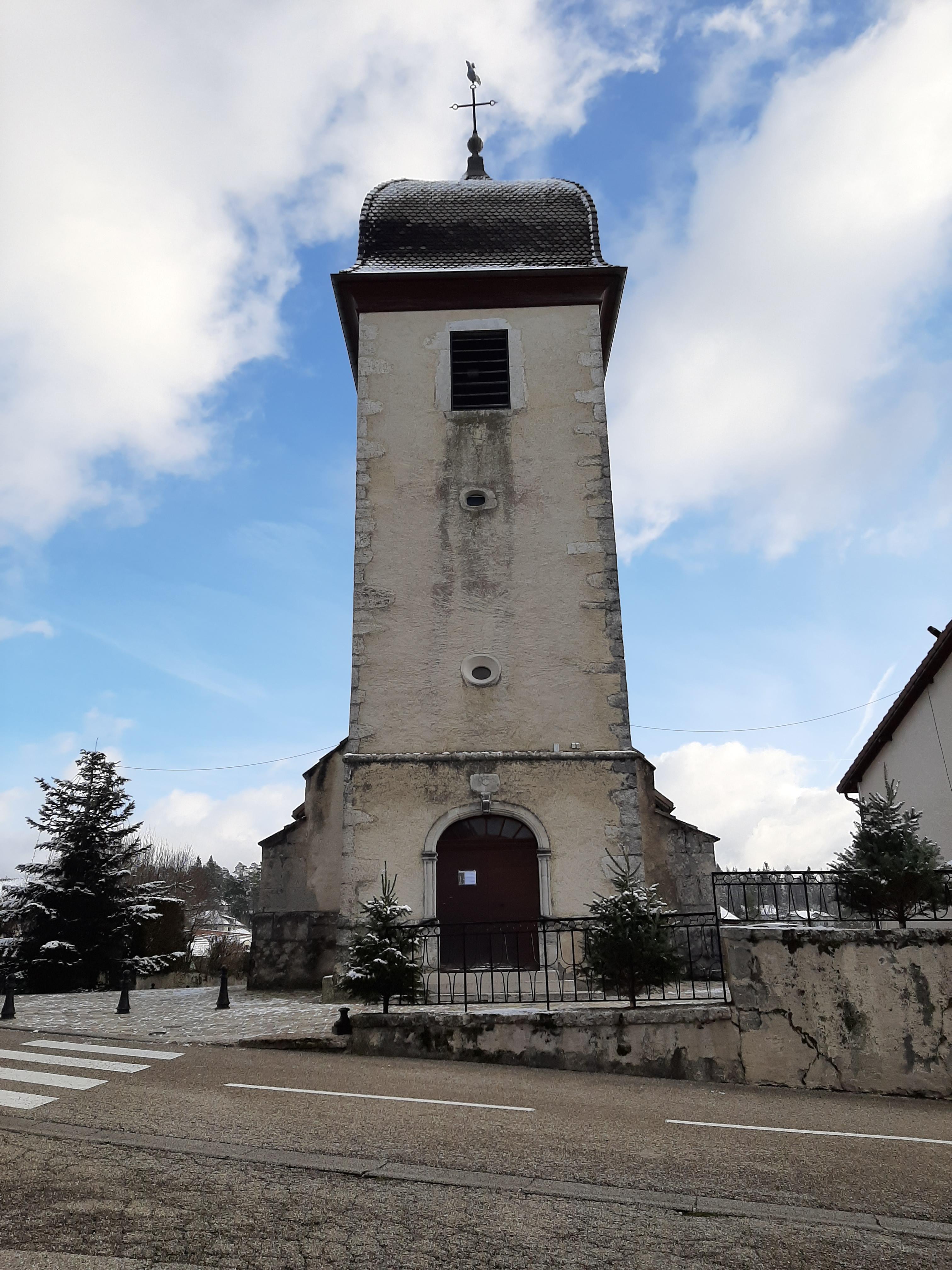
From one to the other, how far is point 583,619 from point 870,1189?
1014 cm

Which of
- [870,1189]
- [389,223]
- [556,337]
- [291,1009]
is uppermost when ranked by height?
[389,223]

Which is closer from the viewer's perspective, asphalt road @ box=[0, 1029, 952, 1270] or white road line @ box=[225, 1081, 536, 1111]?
asphalt road @ box=[0, 1029, 952, 1270]

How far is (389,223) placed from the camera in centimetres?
1719

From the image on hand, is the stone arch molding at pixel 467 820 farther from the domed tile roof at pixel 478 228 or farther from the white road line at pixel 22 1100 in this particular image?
the domed tile roof at pixel 478 228

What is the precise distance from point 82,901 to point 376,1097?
16422mm

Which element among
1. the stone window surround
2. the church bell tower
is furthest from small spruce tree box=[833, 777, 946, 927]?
the stone window surround

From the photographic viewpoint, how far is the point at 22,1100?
19.9ft

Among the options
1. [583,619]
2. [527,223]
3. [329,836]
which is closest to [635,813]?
[583,619]

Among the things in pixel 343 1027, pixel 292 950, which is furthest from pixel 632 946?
pixel 292 950

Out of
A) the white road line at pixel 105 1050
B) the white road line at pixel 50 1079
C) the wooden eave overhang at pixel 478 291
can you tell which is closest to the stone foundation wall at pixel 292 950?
the white road line at pixel 105 1050

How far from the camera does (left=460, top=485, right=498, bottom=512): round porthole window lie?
15.0 metres

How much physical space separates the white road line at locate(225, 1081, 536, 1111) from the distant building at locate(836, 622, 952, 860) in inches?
399

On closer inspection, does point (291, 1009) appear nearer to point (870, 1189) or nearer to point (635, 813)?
point (635, 813)

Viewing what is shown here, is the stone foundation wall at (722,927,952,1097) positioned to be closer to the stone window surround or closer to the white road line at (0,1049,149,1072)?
the white road line at (0,1049,149,1072)
